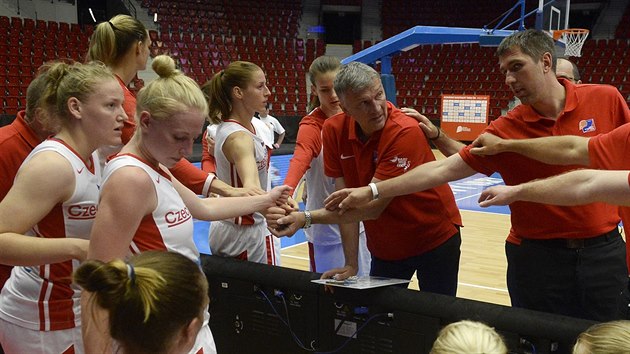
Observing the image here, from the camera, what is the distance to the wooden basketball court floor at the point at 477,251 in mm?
5383

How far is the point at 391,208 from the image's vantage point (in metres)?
2.93

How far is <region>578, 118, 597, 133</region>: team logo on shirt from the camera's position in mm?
2578

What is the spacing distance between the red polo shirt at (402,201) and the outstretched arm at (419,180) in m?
0.09

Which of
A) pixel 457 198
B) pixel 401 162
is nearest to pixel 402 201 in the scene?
pixel 401 162

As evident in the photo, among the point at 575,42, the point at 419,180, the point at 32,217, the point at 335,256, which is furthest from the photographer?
the point at 575,42

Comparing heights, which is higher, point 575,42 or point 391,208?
point 575,42

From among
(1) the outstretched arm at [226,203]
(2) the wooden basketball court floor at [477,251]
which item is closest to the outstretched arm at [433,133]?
(1) the outstretched arm at [226,203]

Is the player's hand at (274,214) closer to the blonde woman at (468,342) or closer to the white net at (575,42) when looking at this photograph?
the blonde woman at (468,342)

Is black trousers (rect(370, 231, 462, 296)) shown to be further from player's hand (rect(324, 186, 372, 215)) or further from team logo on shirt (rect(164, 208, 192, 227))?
team logo on shirt (rect(164, 208, 192, 227))

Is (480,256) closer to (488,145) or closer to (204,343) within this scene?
(488,145)

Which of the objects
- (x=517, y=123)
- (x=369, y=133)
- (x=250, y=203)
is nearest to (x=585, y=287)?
(x=517, y=123)

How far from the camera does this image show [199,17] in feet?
65.7

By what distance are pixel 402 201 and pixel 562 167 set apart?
723 millimetres

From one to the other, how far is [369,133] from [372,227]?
46 centimetres
